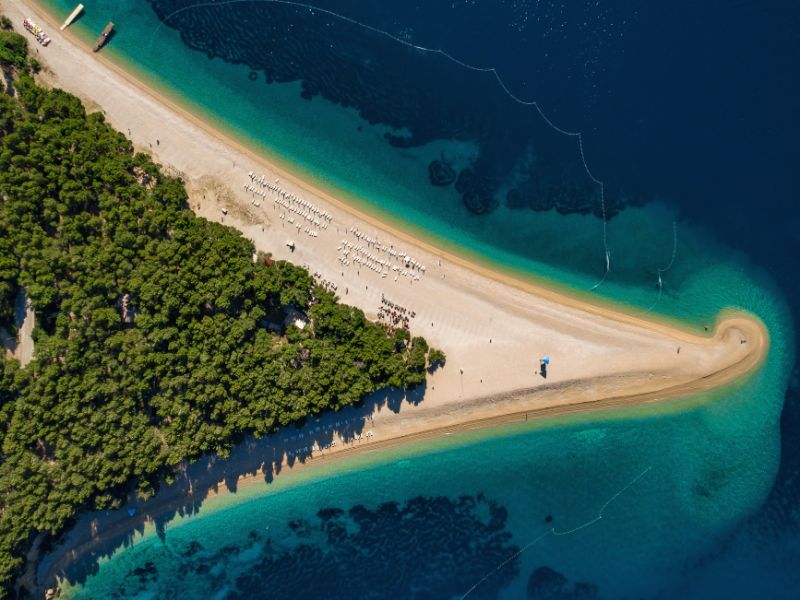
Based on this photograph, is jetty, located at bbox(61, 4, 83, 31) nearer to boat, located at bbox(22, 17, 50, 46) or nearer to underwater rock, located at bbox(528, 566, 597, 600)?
boat, located at bbox(22, 17, 50, 46)

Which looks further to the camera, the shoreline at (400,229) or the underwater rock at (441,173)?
the underwater rock at (441,173)

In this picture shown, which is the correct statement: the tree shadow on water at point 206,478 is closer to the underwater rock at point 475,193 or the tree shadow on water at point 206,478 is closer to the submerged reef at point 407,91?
the underwater rock at point 475,193

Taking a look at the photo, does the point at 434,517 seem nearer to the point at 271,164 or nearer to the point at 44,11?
the point at 271,164

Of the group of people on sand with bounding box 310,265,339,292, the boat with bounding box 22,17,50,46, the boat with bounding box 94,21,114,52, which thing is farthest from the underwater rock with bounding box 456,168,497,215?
the boat with bounding box 22,17,50,46

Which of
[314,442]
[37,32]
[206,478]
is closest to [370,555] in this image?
[314,442]

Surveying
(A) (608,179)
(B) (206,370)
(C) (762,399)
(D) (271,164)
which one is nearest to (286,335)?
(B) (206,370)

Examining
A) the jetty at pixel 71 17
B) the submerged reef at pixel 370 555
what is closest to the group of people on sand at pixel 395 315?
the submerged reef at pixel 370 555
